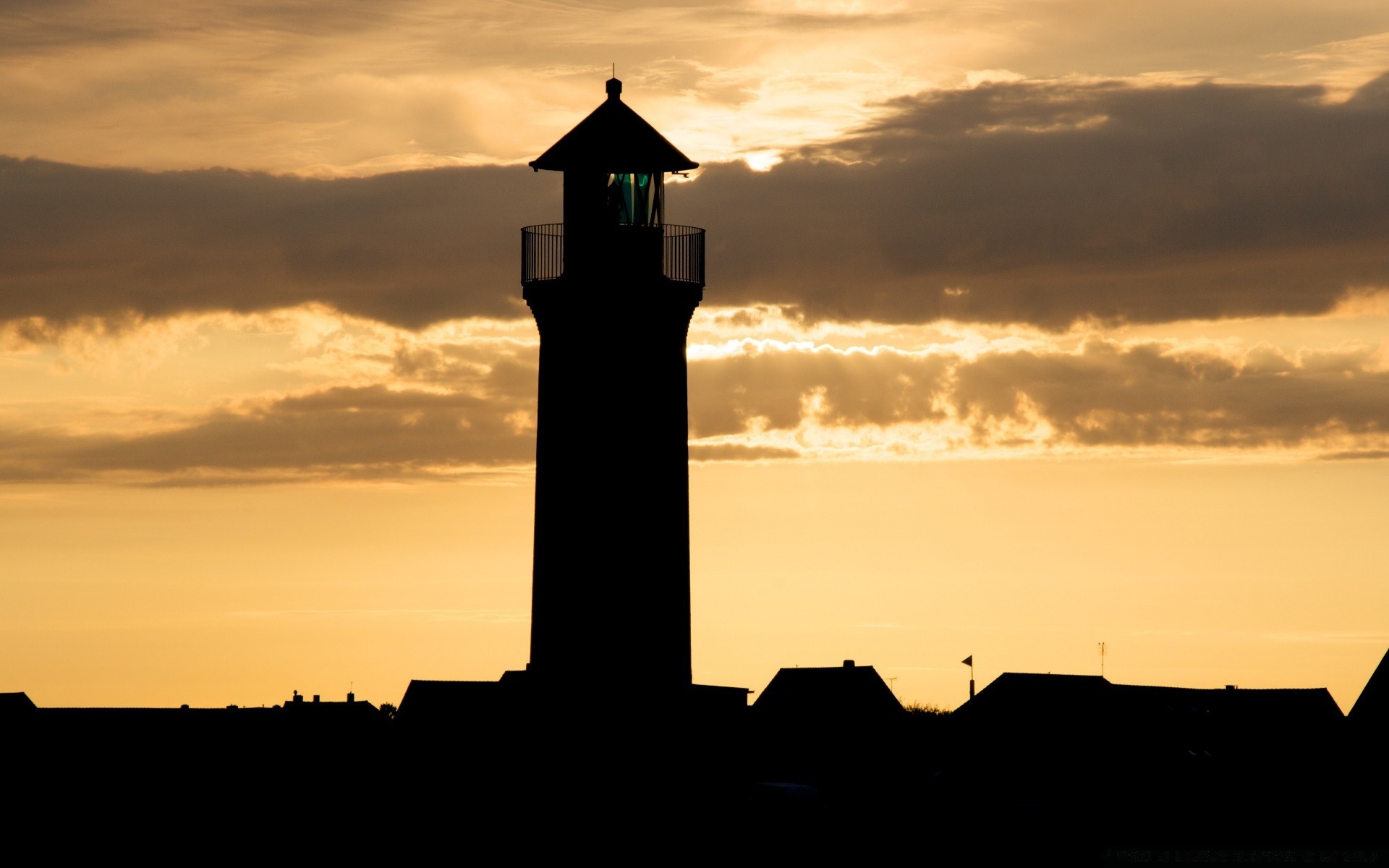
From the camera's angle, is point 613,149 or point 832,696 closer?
point 613,149

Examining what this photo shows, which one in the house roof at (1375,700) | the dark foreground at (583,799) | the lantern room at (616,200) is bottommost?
the dark foreground at (583,799)

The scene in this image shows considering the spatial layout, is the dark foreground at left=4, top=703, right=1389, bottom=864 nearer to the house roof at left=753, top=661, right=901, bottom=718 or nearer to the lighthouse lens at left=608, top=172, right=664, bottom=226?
the house roof at left=753, top=661, right=901, bottom=718

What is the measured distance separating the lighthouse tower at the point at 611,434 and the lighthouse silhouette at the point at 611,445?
3cm

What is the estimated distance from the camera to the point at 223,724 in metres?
52.7

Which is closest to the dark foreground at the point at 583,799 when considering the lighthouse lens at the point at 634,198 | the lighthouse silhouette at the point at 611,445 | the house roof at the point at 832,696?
the lighthouse silhouette at the point at 611,445

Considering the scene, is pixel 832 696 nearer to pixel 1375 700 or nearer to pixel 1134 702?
pixel 1134 702

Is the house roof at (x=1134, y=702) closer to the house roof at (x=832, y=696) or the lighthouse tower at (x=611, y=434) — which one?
the house roof at (x=832, y=696)

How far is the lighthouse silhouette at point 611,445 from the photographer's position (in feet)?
150

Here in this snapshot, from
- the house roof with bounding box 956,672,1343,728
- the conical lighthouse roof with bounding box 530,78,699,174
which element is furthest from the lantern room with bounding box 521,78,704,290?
the house roof with bounding box 956,672,1343,728

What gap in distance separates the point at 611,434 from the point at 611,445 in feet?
0.80

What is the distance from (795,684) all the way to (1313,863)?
19.7 m

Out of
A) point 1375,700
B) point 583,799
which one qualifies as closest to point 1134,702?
point 1375,700

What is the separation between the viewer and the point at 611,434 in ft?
151

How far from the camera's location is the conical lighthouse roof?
4659 centimetres
